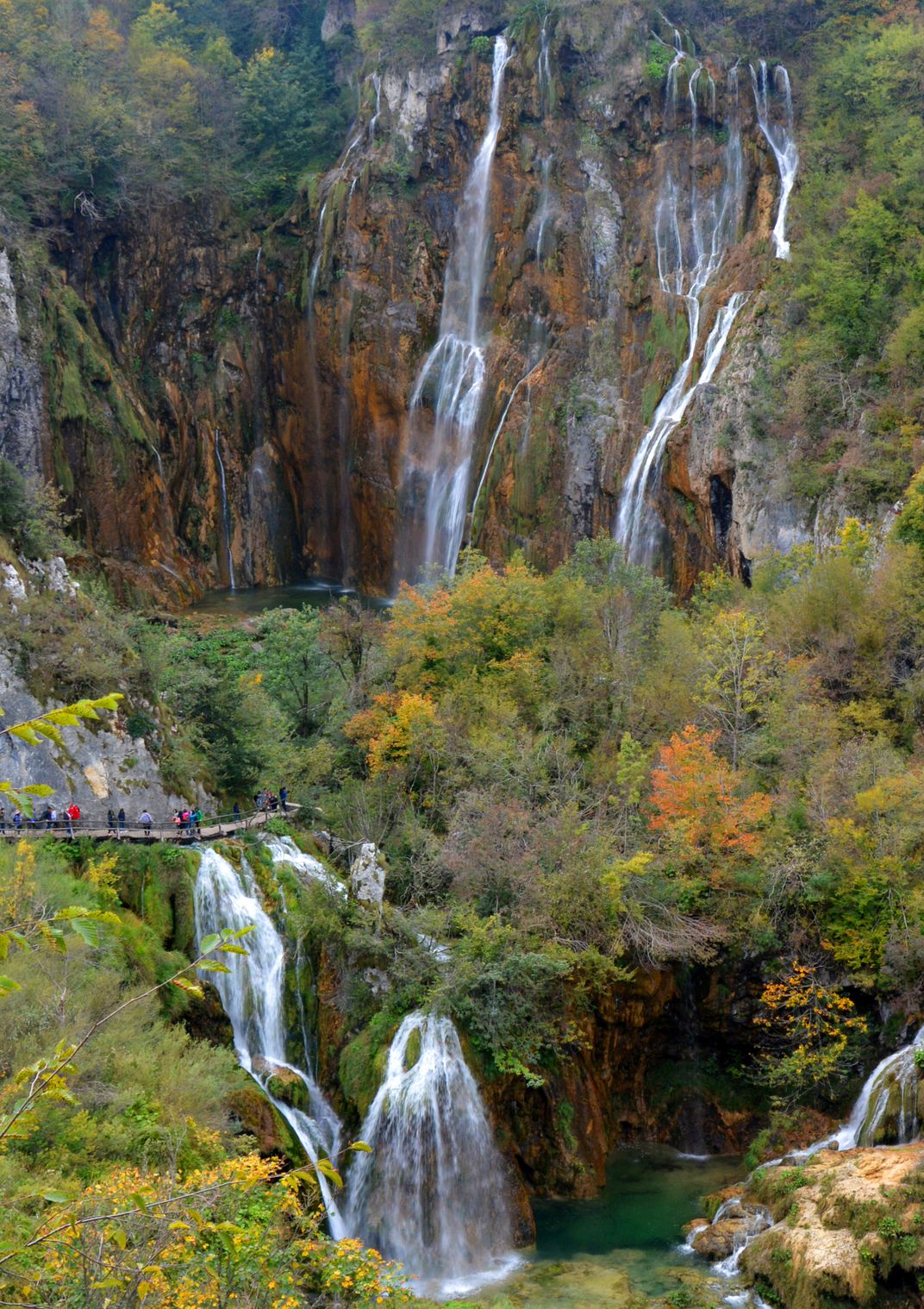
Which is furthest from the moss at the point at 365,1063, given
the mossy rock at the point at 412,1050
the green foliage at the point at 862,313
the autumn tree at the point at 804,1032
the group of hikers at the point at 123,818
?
the green foliage at the point at 862,313

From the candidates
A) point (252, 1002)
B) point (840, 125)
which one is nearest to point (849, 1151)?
point (252, 1002)

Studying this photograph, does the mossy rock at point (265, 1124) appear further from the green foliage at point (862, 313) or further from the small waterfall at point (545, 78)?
the small waterfall at point (545, 78)

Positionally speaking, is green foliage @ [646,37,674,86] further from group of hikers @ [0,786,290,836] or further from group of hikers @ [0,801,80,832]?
group of hikers @ [0,801,80,832]

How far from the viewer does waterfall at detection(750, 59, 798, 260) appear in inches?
1683

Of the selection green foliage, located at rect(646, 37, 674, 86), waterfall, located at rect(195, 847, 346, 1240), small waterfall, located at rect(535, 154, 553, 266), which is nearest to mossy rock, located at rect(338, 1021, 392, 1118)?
waterfall, located at rect(195, 847, 346, 1240)

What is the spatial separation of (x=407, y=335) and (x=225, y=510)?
1137cm

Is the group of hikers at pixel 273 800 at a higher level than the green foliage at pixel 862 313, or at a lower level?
lower

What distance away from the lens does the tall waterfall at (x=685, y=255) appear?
131ft

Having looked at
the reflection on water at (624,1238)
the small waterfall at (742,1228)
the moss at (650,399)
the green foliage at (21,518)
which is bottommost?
the reflection on water at (624,1238)

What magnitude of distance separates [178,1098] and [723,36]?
157ft

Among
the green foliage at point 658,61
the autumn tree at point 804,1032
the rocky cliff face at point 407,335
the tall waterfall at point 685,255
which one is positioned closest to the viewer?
the autumn tree at point 804,1032

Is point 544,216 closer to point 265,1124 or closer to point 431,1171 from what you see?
point 431,1171

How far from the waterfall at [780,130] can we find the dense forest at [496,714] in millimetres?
642

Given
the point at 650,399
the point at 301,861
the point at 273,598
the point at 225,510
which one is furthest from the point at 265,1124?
the point at 225,510
